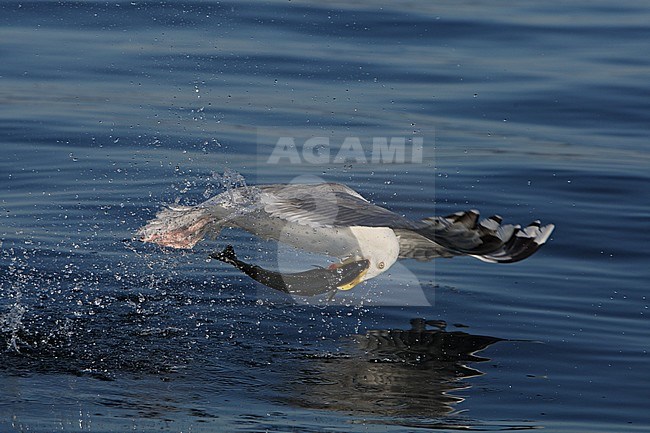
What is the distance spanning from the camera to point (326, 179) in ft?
34.3

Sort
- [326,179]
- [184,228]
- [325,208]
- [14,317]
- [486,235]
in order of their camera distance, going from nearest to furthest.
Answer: [486,235]
[325,208]
[14,317]
[184,228]
[326,179]

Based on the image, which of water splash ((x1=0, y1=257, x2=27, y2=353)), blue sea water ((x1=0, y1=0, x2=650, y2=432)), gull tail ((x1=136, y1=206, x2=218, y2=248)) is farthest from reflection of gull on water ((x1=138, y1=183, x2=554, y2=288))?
water splash ((x1=0, y1=257, x2=27, y2=353))

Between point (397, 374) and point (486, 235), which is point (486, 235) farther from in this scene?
point (397, 374)

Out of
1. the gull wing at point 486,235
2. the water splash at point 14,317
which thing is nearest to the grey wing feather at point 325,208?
the gull wing at point 486,235

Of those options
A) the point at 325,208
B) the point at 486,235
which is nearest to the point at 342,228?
the point at 325,208

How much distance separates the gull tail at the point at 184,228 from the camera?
25.2 feet

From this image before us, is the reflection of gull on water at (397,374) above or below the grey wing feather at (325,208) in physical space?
below

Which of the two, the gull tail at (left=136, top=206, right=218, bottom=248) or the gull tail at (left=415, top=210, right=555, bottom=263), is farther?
the gull tail at (left=136, top=206, right=218, bottom=248)

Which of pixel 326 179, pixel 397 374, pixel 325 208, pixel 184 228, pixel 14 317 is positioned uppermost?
pixel 326 179

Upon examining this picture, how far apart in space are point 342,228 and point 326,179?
3.30 m

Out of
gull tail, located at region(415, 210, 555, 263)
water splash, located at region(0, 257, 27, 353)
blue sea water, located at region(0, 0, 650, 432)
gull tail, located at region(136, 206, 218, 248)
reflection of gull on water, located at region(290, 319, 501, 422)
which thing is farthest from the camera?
gull tail, located at region(136, 206, 218, 248)

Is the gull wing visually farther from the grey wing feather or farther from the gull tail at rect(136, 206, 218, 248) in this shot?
the gull tail at rect(136, 206, 218, 248)

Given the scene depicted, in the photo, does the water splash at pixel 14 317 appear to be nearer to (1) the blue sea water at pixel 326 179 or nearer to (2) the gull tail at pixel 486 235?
(1) the blue sea water at pixel 326 179

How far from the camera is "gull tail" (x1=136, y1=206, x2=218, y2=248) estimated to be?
7.68 m
